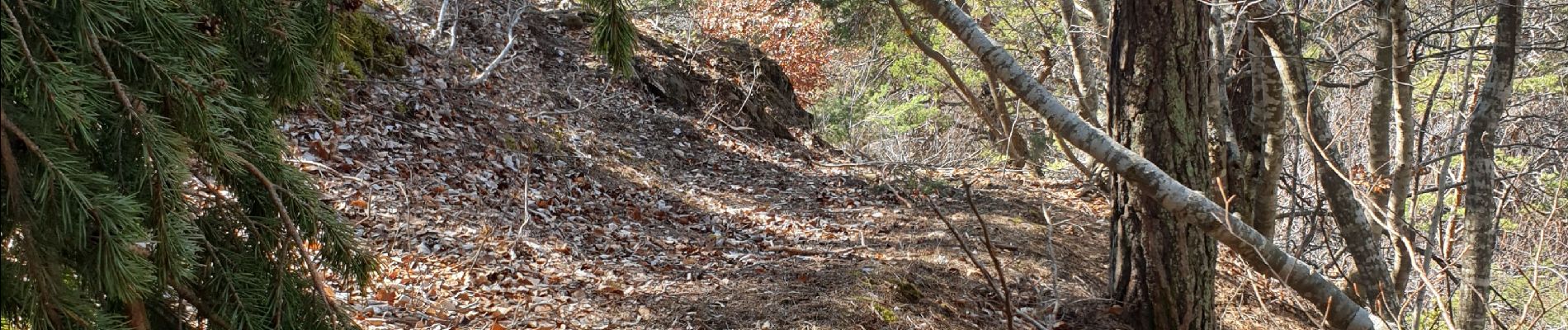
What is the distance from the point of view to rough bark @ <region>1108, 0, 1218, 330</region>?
3.99 meters

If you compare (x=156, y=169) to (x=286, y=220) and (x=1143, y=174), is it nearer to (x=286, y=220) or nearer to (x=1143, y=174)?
(x=286, y=220)

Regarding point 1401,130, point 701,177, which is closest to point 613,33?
point 1401,130

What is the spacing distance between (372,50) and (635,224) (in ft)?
9.01

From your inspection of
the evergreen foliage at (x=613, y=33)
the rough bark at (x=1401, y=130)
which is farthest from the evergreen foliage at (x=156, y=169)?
the rough bark at (x=1401, y=130)

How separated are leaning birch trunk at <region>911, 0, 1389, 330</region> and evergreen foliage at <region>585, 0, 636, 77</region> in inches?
32.1

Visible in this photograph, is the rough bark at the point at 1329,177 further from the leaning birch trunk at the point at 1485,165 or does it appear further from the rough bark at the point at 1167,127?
the rough bark at the point at 1167,127

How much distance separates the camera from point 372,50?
7.55 meters

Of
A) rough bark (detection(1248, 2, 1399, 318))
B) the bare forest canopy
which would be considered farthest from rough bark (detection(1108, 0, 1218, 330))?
rough bark (detection(1248, 2, 1399, 318))

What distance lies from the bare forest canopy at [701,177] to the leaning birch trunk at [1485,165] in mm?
21

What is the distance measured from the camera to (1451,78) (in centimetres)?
845

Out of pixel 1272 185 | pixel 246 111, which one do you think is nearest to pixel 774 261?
pixel 1272 185

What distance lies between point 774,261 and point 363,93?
11.7 feet

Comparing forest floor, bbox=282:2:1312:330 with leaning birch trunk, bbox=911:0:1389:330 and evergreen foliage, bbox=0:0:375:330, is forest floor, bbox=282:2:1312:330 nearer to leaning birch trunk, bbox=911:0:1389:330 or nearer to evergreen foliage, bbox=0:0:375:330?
leaning birch trunk, bbox=911:0:1389:330

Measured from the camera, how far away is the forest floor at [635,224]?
15.6ft
